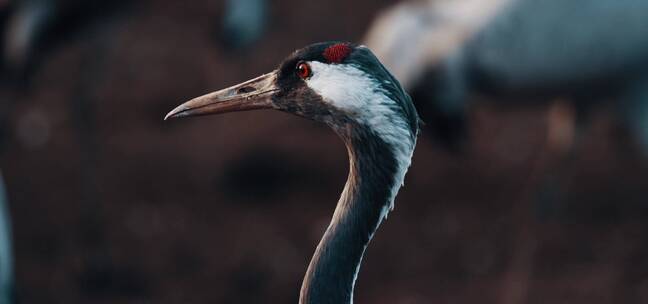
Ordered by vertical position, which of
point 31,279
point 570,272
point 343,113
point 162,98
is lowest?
point 570,272

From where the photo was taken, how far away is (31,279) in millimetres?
6254

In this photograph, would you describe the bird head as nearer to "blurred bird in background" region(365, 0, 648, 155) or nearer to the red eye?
the red eye

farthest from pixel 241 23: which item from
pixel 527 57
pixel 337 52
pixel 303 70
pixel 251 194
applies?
pixel 337 52

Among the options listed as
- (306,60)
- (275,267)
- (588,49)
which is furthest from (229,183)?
(306,60)

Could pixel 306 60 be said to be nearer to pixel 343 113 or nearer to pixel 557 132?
pixel 343 113

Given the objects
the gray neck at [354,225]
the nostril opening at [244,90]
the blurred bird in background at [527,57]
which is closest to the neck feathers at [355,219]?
the gray neck at [354,225]

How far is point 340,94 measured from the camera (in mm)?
2818

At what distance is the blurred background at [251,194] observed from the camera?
616 centimetres

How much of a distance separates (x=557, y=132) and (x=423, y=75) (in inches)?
36.5

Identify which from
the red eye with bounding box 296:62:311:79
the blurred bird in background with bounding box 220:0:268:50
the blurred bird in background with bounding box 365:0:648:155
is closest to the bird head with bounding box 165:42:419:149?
the red eye with bounding box 296:62:311:79

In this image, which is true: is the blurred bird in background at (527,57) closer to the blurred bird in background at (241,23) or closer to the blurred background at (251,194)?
the blurred background at (251,194)

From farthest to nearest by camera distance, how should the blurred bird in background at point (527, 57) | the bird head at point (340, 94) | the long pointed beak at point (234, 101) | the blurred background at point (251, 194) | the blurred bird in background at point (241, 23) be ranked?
1. the blurred bird in background at point (241, 23)
2. the blurred background at point (251, 194)
3. the blurred bird in background at point (527, 57)
4. the long pointed beak at point (234, 101)
5. the bird head at point (340, 94)

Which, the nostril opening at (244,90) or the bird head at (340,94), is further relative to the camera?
the nostril opening at (244,90)

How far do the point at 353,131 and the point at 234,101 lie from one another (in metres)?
0.36
